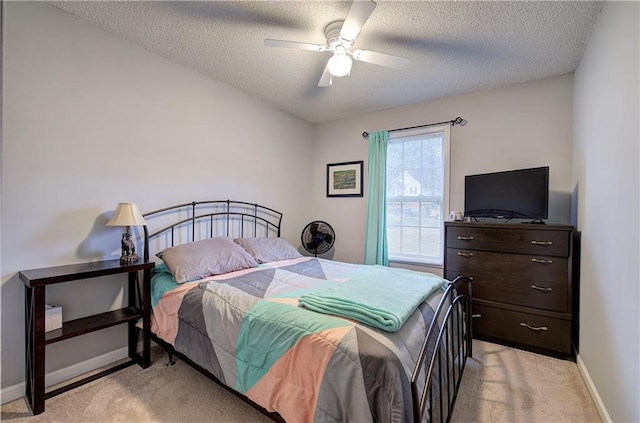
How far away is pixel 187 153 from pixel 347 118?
223cm

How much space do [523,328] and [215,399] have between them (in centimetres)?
253

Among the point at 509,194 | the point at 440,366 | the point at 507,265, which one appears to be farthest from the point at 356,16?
the point at 507,265

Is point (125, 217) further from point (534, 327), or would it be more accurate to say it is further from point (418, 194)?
point (534, 327)

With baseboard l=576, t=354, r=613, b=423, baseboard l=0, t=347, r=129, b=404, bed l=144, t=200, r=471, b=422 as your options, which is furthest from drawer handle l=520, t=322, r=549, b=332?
baseboard l=0, t=347, r=129, b=404

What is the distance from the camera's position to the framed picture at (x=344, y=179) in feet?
12.7

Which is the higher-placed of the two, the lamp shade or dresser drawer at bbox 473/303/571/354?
the lamp shade

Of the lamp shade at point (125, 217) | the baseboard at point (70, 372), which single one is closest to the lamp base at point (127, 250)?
the lamp shade at point (125, 217)

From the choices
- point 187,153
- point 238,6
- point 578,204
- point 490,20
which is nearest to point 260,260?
point 187,153

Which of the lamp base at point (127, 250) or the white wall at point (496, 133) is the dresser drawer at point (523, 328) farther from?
the lamp base at point (127, 250)

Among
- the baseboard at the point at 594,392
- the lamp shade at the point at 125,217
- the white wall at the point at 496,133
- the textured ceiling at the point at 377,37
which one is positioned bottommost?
the baseboard at the point at 594,392

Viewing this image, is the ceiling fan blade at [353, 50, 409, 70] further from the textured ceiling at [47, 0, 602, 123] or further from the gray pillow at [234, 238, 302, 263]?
the gray pillow at [234, 238, 302, 263]

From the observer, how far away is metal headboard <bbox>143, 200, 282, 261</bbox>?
2531 millimetres

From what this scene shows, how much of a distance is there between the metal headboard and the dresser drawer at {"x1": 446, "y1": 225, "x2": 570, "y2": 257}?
6.96 ft

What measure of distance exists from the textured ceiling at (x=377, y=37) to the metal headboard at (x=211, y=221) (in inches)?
52.8
